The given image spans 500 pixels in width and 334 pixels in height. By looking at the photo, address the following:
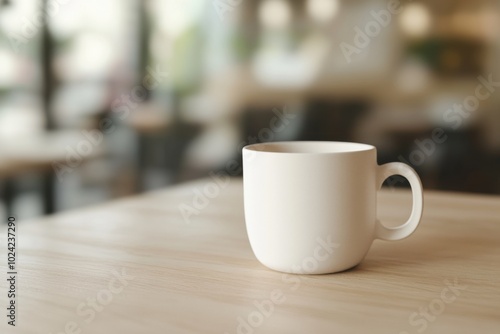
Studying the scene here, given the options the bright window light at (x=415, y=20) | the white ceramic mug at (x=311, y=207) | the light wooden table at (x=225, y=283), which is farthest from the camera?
the bright window light at (x=415, y=20)

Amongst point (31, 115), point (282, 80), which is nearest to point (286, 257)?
point (282, 80)

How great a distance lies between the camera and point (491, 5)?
266 centimetres

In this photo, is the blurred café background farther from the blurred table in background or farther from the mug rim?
the mug rim

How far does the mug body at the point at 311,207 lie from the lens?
582mm

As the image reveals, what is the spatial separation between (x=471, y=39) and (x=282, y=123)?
0.98 metres

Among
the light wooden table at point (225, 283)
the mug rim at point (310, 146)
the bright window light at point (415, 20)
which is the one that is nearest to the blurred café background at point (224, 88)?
the bright window light at point (415, 20)

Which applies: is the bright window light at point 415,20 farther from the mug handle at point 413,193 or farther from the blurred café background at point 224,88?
the mug handle at point 413,193

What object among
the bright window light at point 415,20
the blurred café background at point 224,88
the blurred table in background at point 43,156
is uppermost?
the bright window light at point 415,20

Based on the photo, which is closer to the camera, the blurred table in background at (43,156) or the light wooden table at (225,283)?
the light wooden table at (225,283)

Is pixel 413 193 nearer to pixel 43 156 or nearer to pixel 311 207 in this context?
pixel 311 207

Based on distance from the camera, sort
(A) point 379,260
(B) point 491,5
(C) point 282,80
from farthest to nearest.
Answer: (C) point 282,80 < (B) point 491,5 < (A) point 379,260

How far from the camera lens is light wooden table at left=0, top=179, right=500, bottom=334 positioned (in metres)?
0.48

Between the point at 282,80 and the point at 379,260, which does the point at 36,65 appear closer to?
the point at 282,80

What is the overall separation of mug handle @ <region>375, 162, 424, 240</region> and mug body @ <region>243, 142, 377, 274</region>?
21 millimetres
